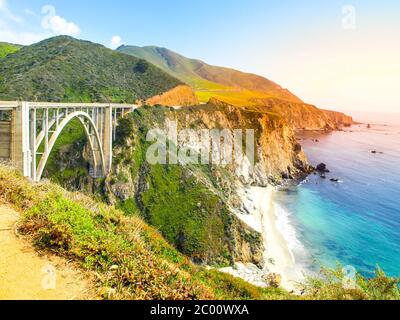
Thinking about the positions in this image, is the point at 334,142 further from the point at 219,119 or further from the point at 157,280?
the point at 157,280

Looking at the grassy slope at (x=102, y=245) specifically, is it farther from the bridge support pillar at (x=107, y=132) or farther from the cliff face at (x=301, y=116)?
the cliff face at (x=301, y=116)

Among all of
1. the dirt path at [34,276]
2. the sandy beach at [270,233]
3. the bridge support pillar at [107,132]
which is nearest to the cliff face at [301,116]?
the sandy beach at [270,233]

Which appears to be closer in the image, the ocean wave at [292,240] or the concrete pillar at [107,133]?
the ocean wave at [292,240]

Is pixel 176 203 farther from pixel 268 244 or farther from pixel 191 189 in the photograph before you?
pixel 268 244

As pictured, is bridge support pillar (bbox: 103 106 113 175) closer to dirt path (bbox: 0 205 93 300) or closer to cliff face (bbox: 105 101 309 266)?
cliff face (bbox: 105 101 309 266)

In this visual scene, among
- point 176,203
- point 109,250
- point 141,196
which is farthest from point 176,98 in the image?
point 109,250
